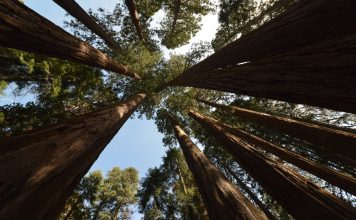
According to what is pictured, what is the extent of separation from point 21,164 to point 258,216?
2520 millimetres

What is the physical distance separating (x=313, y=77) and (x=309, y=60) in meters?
0.41

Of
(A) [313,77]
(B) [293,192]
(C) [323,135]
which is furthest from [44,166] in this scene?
(C) [323,135]

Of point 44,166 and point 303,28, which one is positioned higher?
point 44,166

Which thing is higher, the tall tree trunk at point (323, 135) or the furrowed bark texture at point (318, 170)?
the tall tree trunk at point (323, 135)

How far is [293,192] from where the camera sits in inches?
180

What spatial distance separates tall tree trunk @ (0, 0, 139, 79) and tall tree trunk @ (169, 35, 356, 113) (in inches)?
132

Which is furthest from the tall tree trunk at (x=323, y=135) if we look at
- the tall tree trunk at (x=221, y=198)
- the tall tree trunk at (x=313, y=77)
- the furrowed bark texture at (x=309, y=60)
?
the tall tree trunk at (x=313, y=77)

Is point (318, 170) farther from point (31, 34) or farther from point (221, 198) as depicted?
point (31, 34)

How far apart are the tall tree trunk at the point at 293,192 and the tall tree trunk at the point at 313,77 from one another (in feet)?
6.10

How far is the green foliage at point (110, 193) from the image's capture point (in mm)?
15781

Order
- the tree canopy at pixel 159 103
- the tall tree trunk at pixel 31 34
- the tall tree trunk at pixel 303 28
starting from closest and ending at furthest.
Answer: the tall tree trunk at pixel 303 28 → the tall tree trunk at pixel 31 34 → the tree canopy at pixel 159 103

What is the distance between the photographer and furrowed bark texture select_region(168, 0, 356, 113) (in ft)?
8.16

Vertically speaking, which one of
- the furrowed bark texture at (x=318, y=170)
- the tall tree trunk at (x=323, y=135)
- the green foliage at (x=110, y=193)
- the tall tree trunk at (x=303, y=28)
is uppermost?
the tall tree trunk at (x=303, y=28)

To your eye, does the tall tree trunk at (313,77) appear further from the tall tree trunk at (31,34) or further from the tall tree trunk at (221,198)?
the tall tree trunk at (31,34)
